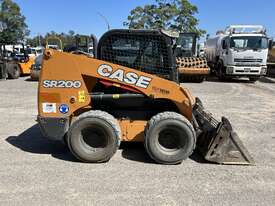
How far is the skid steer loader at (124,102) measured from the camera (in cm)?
569

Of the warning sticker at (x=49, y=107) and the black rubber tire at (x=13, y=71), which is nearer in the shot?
the warning sticker at (x=49, y=107)

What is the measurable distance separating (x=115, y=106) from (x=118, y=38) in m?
1.14

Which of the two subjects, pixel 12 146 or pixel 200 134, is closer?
pixel 200 134

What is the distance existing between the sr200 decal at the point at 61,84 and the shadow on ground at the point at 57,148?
119 centimetres

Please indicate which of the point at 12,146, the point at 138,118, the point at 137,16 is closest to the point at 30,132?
the point at 12,146

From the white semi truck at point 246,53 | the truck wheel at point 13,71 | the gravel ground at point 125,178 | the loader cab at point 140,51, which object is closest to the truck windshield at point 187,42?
A: the white semi truck at point 246,53

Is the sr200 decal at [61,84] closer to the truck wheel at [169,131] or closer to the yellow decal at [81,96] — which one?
the yellow decal at [81,96]

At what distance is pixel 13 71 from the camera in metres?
21.5

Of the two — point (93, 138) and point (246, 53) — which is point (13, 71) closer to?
point (246, 53)

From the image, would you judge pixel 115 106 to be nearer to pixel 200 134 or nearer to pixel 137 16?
pixel 200 134

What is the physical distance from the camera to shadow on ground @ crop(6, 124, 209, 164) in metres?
6.02

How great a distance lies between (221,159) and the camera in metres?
5.74

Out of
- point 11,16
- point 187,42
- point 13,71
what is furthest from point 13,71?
point 11,16

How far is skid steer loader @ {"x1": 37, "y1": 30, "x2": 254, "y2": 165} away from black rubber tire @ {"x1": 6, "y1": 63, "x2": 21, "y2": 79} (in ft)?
54.1
